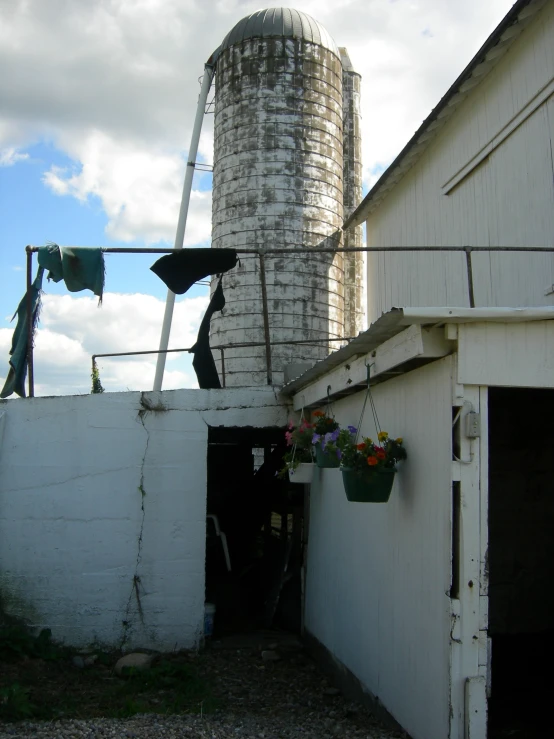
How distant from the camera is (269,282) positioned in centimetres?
1402

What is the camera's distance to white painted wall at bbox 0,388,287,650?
27.1 ft

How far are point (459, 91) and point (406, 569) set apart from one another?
6.45 meters

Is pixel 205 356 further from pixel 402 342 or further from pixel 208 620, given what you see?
pixel 402 342

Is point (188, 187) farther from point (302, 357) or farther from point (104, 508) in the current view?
point (104, 508)

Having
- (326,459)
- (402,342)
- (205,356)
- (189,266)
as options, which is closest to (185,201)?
(205,356)

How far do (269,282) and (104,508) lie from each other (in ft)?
22.1

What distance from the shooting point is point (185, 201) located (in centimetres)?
1742

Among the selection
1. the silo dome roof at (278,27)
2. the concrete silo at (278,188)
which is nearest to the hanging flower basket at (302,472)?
the concrete silo at (278,188)

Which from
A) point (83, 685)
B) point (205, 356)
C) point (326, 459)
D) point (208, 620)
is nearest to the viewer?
point (326, 459)

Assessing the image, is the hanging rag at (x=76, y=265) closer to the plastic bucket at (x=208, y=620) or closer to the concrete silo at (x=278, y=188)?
the plastic bucket at (x=208, y=620)

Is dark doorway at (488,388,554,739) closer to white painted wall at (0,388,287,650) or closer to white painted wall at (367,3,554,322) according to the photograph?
white painted wall at (367,3,554,322)

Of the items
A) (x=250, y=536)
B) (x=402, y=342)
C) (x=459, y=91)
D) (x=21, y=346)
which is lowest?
(x=250, y=536)

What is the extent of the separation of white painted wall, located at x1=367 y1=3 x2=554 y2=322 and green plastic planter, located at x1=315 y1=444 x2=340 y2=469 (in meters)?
2.93

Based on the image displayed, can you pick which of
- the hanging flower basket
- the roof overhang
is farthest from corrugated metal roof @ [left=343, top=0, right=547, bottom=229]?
the hanging flower basket
